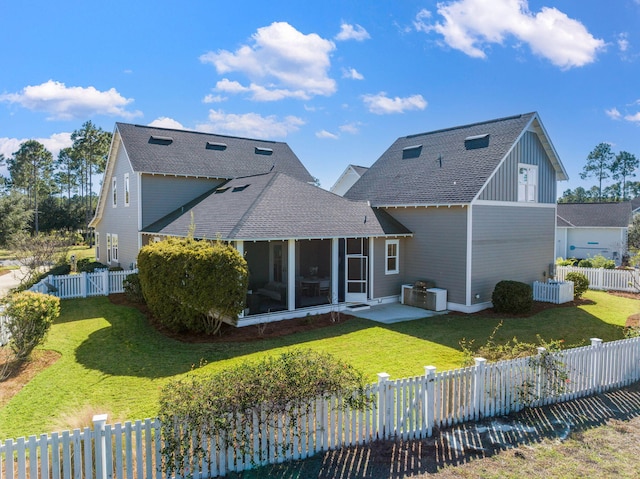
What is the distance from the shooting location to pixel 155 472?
5.04 meters

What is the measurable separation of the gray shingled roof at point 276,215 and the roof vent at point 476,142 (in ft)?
16.2

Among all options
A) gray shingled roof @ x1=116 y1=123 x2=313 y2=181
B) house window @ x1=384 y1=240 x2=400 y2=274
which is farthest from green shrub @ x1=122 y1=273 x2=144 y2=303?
house window @ x1=384 y1=240 x2=400 y2=274

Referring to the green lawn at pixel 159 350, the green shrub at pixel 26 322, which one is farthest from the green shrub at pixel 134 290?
the green shrub at pixel 26 322

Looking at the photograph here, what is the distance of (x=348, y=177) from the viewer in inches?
1369

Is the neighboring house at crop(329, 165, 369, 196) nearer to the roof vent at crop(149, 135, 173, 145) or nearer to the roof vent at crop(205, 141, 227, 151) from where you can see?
the roof vent at crop(205, 141, 227, 151)

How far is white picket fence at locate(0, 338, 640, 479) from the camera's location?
4691mm

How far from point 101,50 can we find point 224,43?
247 inches

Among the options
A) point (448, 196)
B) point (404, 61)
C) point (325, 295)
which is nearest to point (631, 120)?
point (404, 61)

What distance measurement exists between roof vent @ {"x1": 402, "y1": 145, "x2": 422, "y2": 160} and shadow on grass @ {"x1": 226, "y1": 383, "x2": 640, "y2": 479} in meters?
15.7

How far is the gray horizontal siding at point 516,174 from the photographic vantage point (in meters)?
16.5

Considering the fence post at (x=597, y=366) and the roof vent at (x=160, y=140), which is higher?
the roof vent at (x=160, y=140)

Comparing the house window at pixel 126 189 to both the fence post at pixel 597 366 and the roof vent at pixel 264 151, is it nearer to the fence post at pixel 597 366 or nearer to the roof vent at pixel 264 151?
the roof vent at pixel 264 151

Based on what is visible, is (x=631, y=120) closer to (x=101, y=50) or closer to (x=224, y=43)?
(x=224, y=43)

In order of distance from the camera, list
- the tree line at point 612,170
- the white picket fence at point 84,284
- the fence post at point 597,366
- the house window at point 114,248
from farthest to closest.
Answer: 1. the tree line at point 612,170
2. the house window at point 114,248
3. the white picket fence at point 84,284
4. the fence post at point 597,366
